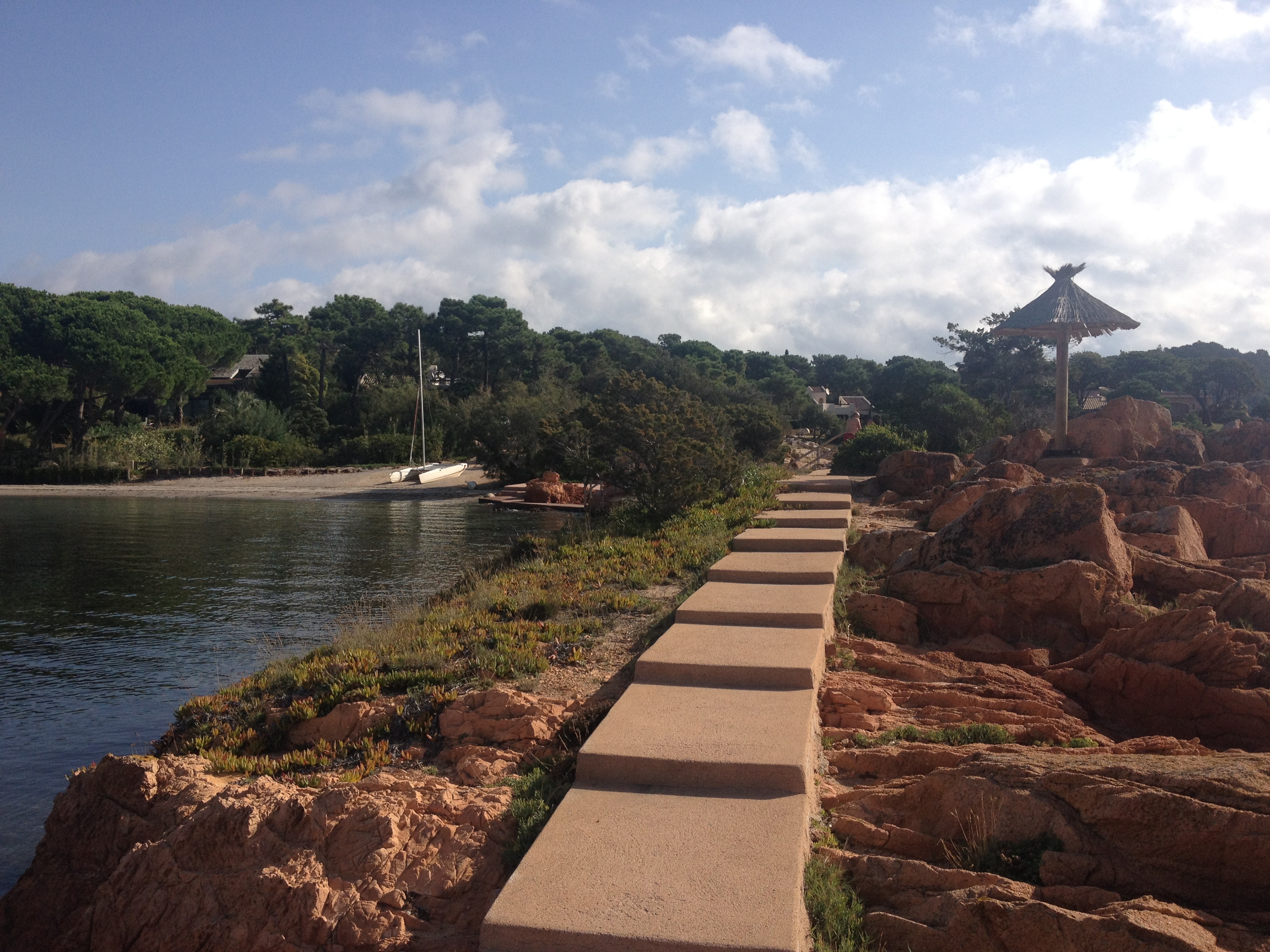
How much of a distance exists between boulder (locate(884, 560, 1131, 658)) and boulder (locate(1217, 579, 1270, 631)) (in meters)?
0.69

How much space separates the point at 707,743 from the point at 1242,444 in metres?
16.6

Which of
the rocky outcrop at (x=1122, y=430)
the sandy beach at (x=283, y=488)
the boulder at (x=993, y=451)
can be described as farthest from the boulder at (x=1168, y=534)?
the sandy beach at (x=283, y=488)

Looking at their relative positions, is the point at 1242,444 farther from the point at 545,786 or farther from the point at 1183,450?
the point at 545,786

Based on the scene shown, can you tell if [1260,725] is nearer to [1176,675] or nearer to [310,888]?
[1176,675]

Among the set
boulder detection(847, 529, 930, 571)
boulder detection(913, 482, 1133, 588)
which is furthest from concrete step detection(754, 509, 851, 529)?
boulder detection(913, 482, 1133, 588)

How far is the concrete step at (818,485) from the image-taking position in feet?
52.7

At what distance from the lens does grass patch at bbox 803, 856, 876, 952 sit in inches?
135

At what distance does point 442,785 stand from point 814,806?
6.47 ft

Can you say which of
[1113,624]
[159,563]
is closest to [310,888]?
[1113,624]

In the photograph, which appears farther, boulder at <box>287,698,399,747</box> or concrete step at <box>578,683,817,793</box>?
boulder at <box>287,698,399,747</box>

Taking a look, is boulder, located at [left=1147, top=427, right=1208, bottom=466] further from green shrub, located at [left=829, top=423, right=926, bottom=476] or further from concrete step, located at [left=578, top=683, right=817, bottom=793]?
concrete step, located at [left=578, top=683, right=817, bottom=793]

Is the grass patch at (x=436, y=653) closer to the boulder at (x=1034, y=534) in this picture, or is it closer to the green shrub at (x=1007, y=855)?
the boulder at (x=1034, y=534)

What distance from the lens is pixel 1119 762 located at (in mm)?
4160

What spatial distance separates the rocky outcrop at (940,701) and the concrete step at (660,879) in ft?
4.32
